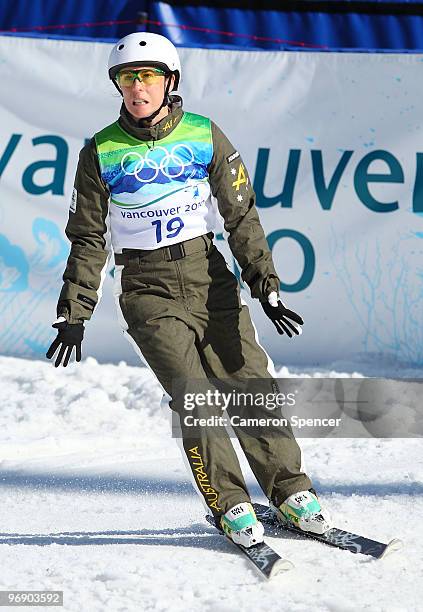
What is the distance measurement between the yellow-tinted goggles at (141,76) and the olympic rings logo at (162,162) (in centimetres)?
25

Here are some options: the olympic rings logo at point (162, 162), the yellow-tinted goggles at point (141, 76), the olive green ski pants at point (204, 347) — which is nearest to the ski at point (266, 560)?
the olive green ski pants at point (204, 347)

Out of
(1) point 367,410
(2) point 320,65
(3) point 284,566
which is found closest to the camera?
(3) point 284,566

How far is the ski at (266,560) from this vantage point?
12.0 ft

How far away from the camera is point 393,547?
3.87 m

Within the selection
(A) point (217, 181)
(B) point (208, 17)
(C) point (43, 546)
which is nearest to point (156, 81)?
(A) point (217, 181)

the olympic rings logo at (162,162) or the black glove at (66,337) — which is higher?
the olympic rings logo at (162,162)

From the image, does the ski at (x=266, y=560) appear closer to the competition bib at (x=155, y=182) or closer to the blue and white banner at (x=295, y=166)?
the competition bib at (x=155, y=182)

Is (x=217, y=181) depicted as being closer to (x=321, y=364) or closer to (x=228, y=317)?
(x=228, y=317)

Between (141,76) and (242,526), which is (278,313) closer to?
(242,526)

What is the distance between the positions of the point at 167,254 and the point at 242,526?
3.30 feet

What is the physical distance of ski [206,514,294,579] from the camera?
12.0ft

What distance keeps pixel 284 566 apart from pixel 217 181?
1428mm

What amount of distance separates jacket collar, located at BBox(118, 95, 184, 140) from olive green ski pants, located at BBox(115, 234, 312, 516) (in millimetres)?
414

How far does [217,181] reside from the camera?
4207mm
